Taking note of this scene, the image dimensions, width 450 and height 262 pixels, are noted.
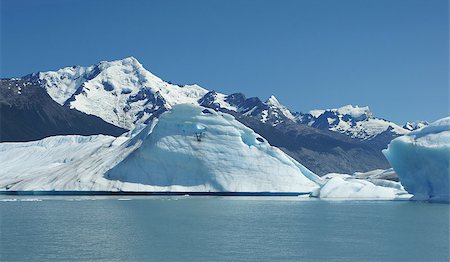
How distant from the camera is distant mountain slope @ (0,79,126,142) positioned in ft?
552

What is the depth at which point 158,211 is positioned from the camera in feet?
131

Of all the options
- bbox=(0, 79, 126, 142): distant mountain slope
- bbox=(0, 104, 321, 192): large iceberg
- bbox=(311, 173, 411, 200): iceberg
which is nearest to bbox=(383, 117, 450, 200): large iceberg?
bbox=(311, 173, 411, 200): iceberg

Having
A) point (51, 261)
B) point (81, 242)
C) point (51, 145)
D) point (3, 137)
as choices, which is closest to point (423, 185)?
point (81, 242)

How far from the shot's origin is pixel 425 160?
4744 centimetres

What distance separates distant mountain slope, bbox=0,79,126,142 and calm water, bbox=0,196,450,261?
135157 mm

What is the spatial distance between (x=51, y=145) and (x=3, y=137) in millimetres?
70626

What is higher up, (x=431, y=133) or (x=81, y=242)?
(x=431, y=133)

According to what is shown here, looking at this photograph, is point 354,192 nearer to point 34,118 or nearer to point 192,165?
point 192,165

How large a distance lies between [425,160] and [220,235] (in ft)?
84.6

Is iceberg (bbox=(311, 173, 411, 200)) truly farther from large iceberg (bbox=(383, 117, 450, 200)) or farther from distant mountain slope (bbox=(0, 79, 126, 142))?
distant mountain slope (bbox=(0, 79, 126, 142))

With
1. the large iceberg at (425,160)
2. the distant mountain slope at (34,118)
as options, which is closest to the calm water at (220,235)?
the large iceberg at (425,160)

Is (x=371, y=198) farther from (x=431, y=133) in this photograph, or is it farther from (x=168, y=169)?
(x=168, y=169)

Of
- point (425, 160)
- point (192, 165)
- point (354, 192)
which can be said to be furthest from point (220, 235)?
point (354, 192)

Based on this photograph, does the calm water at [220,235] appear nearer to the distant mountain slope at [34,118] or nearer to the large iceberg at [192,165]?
the large iceberg at [192,165]
